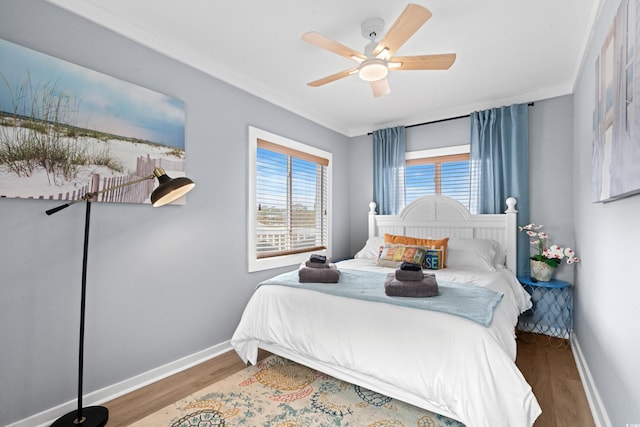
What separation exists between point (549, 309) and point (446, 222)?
134 centimetres

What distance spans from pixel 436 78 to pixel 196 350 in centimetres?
337

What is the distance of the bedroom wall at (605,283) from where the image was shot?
53.9 inches

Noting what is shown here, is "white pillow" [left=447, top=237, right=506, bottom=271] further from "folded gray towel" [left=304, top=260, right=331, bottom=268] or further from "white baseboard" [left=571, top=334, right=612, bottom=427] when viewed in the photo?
"folded gray towel" [left=304, top=260, right=331, bottom=268]

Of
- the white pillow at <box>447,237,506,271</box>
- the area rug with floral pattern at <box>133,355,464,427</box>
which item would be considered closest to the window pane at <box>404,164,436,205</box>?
the white pillow at <box>447,237,506,271</box>

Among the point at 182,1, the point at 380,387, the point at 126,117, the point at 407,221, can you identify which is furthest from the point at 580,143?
the point at 126,117

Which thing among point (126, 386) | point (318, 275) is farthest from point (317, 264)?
point (126, 386)

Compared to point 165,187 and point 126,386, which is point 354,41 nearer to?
point 165,187

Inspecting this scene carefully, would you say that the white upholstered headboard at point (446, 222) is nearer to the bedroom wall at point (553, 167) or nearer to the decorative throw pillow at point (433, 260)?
the bedroom wall at point (553, 167)

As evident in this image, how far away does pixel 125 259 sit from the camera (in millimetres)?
2225

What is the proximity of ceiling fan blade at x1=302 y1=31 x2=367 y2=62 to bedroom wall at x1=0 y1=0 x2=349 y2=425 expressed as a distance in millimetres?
1260

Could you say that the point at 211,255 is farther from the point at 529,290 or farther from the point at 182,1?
the point at 529,290

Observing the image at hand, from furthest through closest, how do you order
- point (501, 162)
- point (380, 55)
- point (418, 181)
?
point (418, 181)
point (501, 162)
point (380, 55)

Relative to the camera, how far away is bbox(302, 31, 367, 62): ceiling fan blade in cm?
194

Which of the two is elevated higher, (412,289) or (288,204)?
(288,204)
